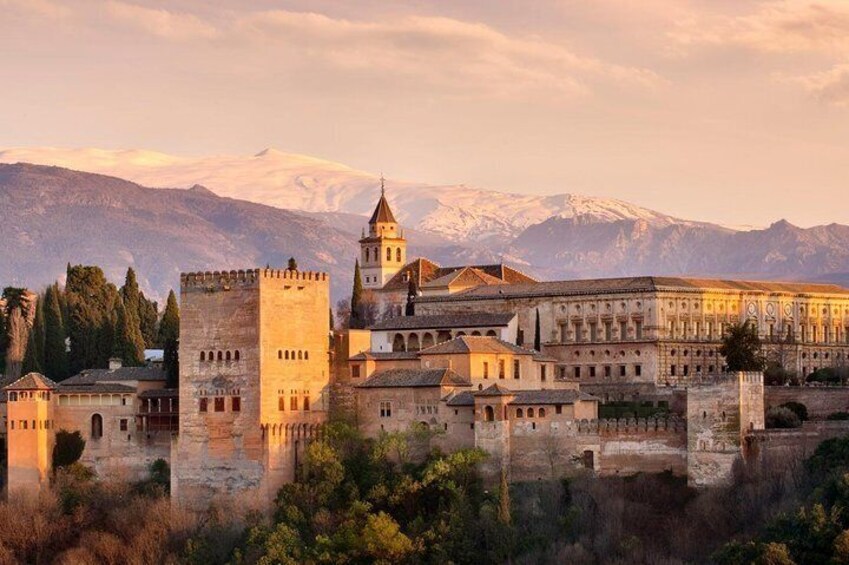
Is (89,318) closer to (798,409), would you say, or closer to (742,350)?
(742,350)

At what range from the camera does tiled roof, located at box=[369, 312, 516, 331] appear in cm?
7375

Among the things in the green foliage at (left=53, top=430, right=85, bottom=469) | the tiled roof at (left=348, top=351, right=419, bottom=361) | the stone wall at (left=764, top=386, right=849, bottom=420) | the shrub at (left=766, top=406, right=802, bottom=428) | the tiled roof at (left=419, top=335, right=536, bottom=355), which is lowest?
the green foliage at (left=53, top=430, right=85, bottom=469)

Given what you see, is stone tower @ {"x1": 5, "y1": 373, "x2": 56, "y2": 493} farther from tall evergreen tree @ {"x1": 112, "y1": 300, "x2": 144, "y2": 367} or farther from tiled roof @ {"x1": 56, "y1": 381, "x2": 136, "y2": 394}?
tall evergreen tree @ {"x1": 112, "y1": 300, "x2": 144, "y2": 367}

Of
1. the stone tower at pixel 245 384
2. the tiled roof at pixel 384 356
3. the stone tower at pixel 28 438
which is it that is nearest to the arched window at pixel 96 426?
the stone tower at pixel 28 438

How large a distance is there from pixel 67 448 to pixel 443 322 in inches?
596

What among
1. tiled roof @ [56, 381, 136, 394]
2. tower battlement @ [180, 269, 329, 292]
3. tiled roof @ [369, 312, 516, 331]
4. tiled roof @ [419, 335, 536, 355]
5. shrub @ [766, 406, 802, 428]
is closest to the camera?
shrub @ [766, 406, 802, 428]

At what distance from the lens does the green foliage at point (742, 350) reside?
6862 cm

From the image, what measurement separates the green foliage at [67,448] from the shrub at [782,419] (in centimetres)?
2293

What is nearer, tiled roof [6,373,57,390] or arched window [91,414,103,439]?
tiled roof [6,373,57,390]

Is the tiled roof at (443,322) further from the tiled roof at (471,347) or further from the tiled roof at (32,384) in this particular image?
the tiled roof at (32,384)

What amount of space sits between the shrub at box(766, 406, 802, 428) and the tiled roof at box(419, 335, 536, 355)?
961 cm

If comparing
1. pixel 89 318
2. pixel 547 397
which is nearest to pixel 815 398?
pixel 547 397

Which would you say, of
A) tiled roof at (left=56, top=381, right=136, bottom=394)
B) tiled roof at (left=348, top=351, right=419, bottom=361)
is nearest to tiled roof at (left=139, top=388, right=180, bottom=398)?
tiled roof at (left=56, top=381, right=136, bottom=394)

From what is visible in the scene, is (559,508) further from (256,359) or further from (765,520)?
(256,359)
